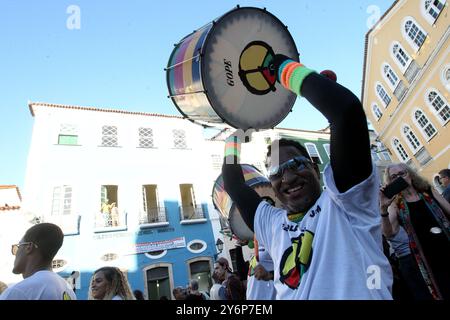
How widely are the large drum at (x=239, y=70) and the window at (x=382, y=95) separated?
2030cm

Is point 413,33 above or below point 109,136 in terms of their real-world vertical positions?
above

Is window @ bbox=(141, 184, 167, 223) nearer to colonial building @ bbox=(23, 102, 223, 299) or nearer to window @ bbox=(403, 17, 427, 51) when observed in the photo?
colonial building @ bbox=(23, 102, 223, 299)

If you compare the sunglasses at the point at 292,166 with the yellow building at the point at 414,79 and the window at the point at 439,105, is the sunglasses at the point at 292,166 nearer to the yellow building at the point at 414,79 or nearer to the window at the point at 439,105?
the yellow building at the point at 414,79

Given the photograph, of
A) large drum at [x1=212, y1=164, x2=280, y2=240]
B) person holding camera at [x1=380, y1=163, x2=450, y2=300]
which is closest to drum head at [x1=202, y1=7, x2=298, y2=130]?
person holding camera at [x1=380, y1=163, x2=450, y2=300]

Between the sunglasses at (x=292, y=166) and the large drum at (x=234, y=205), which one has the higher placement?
the large drum at (x=234, y=205)

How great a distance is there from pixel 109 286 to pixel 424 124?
1880 cm

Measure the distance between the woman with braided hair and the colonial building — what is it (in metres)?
11.1

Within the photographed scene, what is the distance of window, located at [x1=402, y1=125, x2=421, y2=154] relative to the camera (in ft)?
59.9

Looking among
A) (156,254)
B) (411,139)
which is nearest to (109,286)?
(156,254)

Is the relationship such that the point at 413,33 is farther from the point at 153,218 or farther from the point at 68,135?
the point at 68,135

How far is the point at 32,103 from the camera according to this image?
14.9 metres

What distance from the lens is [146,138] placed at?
58.0 feet

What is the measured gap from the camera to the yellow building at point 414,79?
14820 mm

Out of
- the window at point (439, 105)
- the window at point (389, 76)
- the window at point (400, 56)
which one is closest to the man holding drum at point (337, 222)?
the window at point (439, 105)
